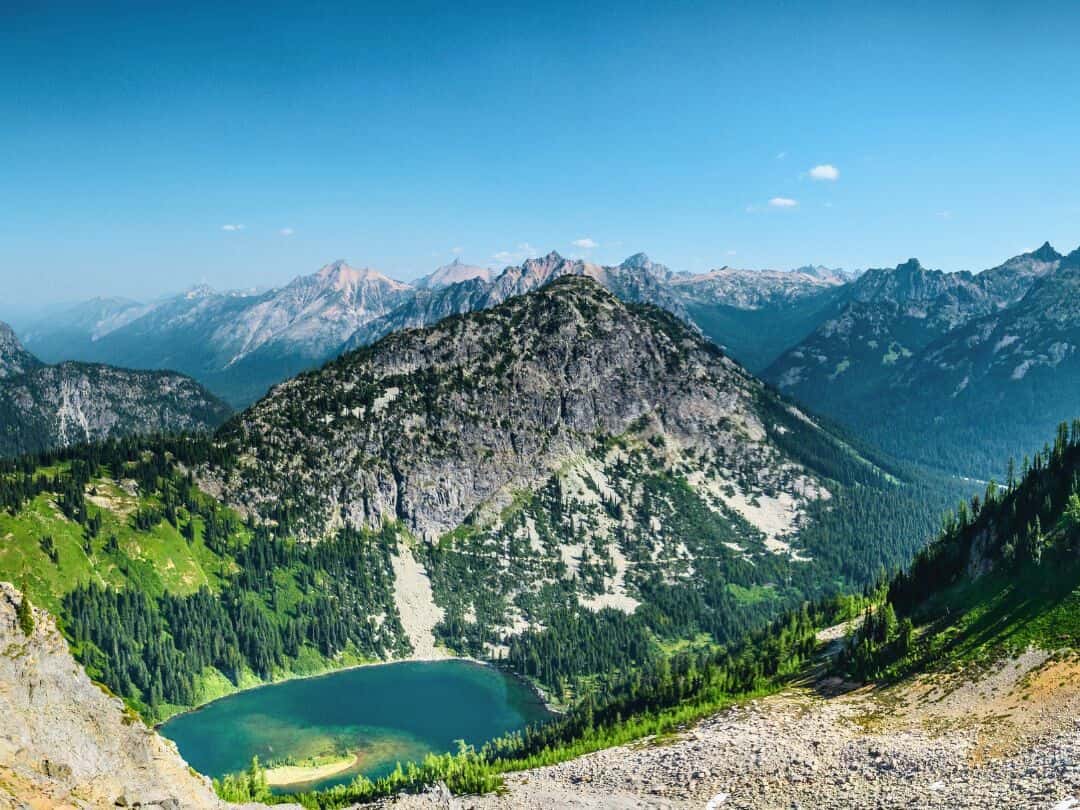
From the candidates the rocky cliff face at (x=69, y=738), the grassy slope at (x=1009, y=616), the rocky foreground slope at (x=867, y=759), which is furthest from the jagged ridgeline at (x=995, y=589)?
the rocky cliff face at (x=69, y=738)

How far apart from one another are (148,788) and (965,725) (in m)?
86.7

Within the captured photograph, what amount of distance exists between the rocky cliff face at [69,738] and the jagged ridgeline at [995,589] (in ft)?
306

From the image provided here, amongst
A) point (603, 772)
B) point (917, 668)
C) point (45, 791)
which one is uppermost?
point (45, 791)

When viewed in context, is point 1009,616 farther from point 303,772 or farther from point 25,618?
point 303,772

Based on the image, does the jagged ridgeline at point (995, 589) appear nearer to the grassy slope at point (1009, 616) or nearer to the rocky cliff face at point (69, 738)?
the grassy slope at point (1009, 616)

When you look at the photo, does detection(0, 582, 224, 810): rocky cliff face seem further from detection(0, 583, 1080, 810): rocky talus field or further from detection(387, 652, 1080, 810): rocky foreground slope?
detection(387, 652, 1080, 810): rocky foreground slope

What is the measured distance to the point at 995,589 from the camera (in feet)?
390

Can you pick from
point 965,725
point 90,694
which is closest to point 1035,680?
point 965,725

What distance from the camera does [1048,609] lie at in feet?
342

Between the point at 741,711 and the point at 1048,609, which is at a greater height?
the point at 1048,609

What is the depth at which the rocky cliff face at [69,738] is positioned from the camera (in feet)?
217

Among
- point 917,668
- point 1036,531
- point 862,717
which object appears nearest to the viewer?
point 862,717

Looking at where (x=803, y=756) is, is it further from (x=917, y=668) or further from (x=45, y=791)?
(x=45, y=791)

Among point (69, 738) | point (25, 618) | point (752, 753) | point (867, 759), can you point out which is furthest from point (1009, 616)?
point (25, 618)
